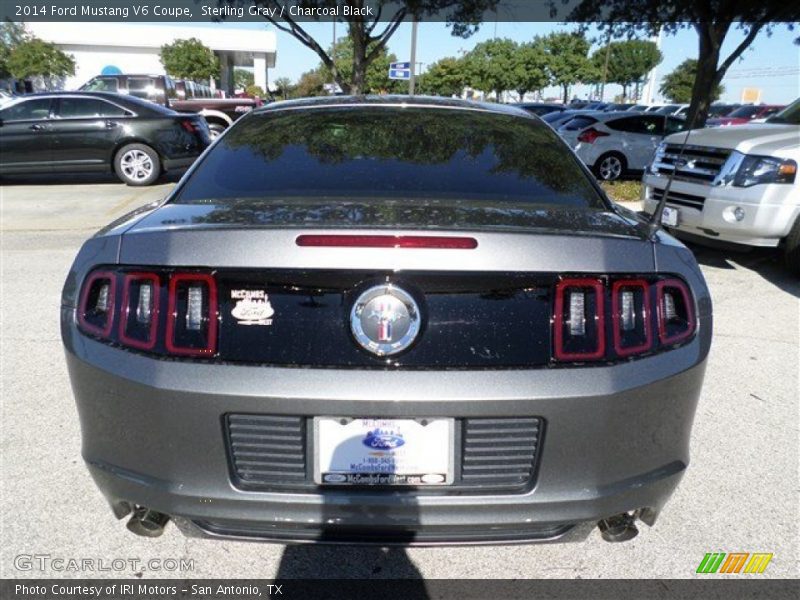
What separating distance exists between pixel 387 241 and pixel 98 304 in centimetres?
91

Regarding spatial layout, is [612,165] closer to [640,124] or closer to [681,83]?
[640,124]

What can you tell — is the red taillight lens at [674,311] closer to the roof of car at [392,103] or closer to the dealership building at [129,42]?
the roof of car at [392,103]

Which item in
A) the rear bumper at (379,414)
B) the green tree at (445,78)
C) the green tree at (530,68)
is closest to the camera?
the rear bumper at (379,414)

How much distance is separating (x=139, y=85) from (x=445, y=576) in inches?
684

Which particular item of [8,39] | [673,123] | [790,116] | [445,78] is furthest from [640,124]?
[8,39]

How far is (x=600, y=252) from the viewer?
1.77 m

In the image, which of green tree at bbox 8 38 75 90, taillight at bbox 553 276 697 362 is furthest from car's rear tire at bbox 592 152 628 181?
green tree at bbox 8 38 75 90

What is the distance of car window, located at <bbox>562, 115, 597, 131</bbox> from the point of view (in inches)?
570

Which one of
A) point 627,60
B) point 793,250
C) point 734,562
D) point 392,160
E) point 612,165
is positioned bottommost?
point 734,562

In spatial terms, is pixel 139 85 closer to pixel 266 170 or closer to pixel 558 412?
pixel 266 170

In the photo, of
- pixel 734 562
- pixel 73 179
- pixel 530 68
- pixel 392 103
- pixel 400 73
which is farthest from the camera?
pixel 530 68

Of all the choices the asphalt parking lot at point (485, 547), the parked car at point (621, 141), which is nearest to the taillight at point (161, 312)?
the asphalt parking lot at point (485, 547)

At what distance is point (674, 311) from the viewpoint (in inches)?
75.4

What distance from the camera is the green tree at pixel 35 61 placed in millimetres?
45656
